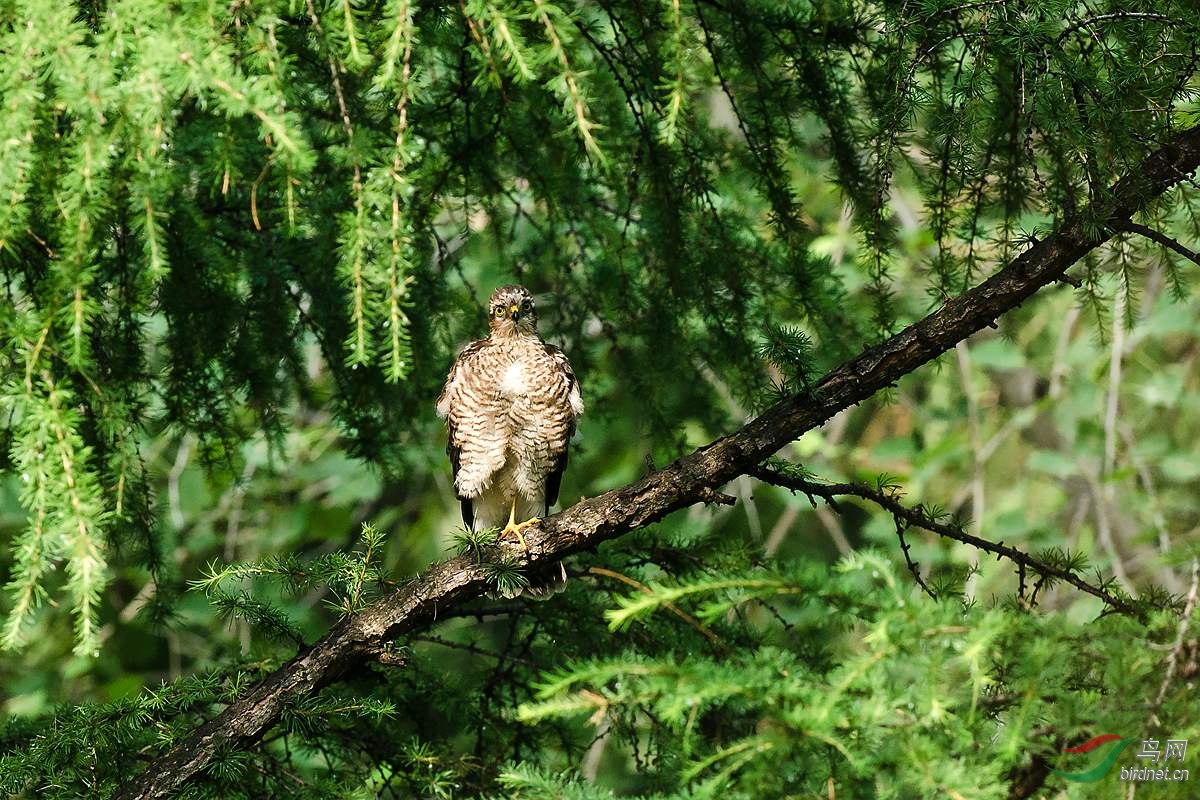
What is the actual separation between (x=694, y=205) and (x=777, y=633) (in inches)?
51.9

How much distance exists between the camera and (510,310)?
4074 millimetres

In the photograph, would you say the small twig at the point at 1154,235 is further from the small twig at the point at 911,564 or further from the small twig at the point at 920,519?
the small twig at the point at 911,564

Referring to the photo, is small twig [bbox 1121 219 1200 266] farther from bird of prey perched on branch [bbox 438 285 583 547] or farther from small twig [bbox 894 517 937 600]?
bird of prey perched on branch [bbox 438 285 583 547]

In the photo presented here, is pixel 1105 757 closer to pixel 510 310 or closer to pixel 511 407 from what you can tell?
pixel 511 407

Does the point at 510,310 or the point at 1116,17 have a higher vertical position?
the point at 510,310

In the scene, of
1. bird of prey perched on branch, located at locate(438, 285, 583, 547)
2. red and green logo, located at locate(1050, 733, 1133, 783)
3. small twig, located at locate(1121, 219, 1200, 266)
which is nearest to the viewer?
red and green logo, located at locate(1050, 733, 1133, 783)

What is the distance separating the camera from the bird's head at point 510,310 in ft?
13.3

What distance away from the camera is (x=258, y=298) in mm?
3318

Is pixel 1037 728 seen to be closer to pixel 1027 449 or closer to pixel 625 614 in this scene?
pixel 625 614

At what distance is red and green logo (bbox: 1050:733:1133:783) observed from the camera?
1.64 m

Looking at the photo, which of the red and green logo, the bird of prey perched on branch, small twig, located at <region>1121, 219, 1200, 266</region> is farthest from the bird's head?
the red and green logo

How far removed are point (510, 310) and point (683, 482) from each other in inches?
63.3

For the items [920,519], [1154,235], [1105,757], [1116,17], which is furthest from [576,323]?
[1105,757]

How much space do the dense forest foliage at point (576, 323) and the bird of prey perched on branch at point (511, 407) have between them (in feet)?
0.34
